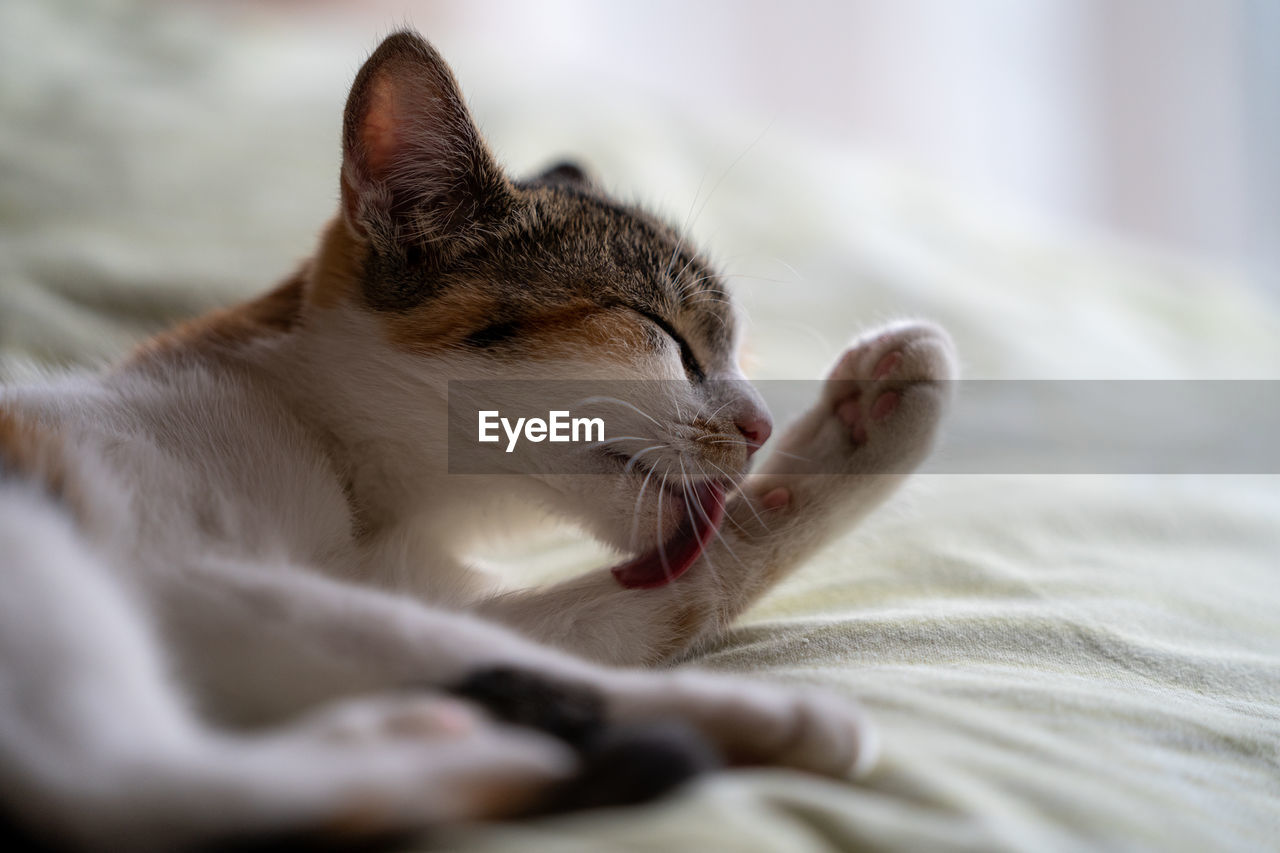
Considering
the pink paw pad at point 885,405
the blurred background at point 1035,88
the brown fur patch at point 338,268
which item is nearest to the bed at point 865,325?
the pink paw pad at point 885,405

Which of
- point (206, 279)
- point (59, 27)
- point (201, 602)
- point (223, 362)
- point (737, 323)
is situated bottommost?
point (201, 602)

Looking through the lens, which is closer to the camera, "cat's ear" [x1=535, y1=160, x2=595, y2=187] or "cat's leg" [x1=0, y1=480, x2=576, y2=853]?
"cat's leg" [x1=0, y1=480, x2=576, y2=853]

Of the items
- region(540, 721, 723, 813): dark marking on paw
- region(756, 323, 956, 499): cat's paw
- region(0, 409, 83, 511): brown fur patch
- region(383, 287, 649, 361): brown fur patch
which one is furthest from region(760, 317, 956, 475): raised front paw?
region(0, 409, 83, 511): brown fur patch

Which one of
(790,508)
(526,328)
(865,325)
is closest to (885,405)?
(790,508)

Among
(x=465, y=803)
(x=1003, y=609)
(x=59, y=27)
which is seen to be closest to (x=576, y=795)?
(x=465, y=803)

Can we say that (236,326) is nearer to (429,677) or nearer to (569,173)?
(569,173)

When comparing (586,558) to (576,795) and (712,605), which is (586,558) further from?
(576,795)

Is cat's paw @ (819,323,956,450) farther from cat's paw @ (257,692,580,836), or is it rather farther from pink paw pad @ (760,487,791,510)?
cat's paw @ (257,692,580,836)
